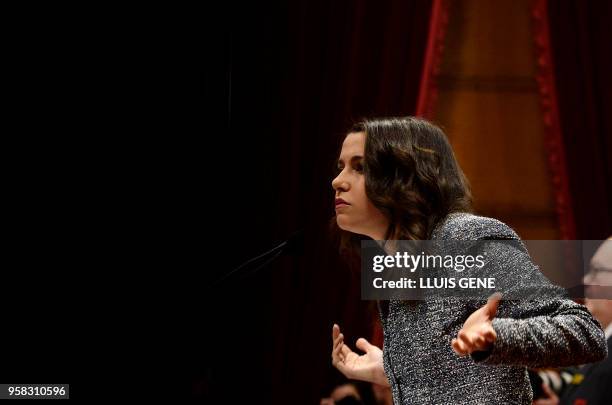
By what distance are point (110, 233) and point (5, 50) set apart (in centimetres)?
72

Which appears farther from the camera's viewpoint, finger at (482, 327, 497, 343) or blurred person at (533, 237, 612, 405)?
blurred person at (533, 237, 612, 405)

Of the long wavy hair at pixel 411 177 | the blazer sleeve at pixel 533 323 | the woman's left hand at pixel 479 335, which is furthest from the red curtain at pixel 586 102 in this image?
the woman's left hand at pixel 479 335

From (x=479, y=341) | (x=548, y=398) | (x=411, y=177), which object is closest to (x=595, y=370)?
(x=548, y=398)

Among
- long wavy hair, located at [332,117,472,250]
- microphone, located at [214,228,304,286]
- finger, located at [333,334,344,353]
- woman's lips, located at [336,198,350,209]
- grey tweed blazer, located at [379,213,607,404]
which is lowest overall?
finger, located at [333,334,344,353]

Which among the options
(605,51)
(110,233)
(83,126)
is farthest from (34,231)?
(605,51)

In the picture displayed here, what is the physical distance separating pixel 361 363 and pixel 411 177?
42 centimetres

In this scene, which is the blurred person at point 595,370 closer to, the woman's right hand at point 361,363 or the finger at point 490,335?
the woman's right hand at point 361,363

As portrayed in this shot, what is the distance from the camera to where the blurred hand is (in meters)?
2.47

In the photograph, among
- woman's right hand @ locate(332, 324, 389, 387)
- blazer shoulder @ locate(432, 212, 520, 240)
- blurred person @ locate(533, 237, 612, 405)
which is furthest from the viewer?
blurred person @ locate(533, 237, 612, 405)

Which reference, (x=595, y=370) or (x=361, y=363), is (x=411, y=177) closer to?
(x=361, y=363)

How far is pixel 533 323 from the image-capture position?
103 cm

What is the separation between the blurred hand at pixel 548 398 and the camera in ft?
8.12

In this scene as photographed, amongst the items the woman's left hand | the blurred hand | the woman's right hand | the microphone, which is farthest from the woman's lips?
the blurred hand

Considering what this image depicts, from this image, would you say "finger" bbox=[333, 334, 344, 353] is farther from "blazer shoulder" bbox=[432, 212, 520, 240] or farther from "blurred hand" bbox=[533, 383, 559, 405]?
"blurred hand" bbox=[533, 383, 559, 405]
